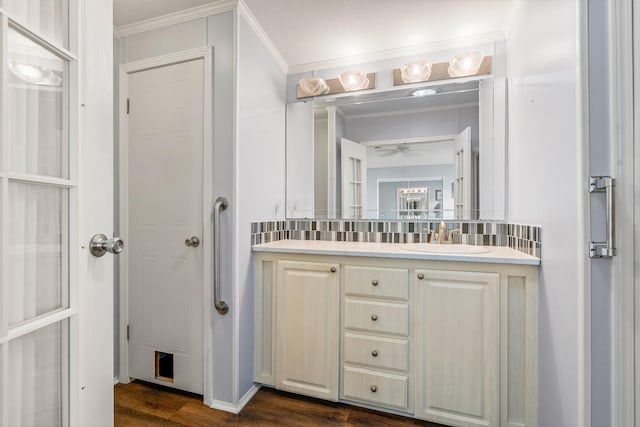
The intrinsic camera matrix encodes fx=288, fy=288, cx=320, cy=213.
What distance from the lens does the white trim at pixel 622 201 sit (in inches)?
32.4

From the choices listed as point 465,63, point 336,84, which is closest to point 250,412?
point 336,84

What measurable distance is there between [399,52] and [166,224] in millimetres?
1988

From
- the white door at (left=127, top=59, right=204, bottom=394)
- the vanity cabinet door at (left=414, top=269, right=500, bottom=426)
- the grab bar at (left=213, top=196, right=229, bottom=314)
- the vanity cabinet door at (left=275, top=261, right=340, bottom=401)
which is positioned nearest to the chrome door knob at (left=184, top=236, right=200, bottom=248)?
the white door at (left=127, top=59, right=204, bottom=394)

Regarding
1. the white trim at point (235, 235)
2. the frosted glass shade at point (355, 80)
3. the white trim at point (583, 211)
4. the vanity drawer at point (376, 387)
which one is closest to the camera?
the white trim at point (583, 211)

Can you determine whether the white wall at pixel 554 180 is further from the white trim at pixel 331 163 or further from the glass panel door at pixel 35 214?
the glass panel door at pixel 35 214

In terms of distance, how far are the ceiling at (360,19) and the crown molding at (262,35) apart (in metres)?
0.03

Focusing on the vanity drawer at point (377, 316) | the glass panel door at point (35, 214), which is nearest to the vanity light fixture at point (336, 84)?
the vanity drawer at point (377, 316)

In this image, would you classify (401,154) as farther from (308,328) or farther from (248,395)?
(248,395)

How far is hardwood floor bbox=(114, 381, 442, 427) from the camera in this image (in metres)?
1.55

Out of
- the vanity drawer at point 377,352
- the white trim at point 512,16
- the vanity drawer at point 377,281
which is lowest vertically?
the vanity drawer at point 377,352

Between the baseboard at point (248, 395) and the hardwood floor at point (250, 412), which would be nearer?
the hardwood floor at point (250, 412)

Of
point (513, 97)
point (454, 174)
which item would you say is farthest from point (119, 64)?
point (513, 97)

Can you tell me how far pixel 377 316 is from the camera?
1580 mm

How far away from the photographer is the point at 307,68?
230 centimetres
